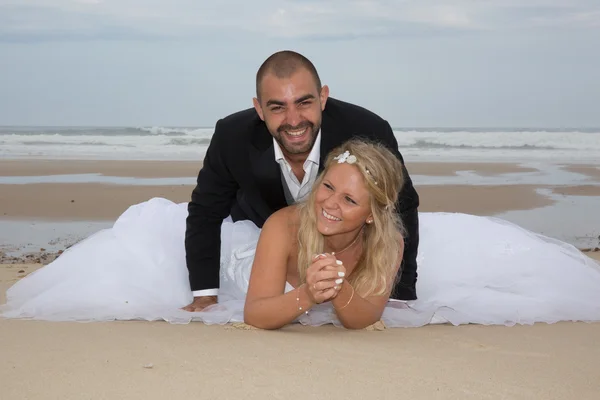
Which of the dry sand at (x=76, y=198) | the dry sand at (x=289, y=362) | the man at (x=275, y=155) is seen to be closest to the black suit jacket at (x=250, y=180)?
the man at (x=275, y=155)

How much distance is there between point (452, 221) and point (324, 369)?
A: 249 centimetres

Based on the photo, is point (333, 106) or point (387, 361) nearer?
point (387, 361)

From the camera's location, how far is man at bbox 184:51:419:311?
4.17 metres

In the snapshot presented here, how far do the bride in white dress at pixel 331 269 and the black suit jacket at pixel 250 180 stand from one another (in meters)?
0.23

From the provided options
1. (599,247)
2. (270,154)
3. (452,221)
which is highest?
(270,154)

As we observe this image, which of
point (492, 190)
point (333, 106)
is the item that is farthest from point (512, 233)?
point (492, 190)

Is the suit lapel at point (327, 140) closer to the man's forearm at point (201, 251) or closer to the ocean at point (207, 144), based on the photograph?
the man's forearm at point (201, 251)

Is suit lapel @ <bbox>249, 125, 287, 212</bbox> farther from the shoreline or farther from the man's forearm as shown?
the shoreline

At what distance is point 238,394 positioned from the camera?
296cm

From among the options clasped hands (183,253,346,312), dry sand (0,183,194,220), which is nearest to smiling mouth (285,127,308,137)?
clasped hands (183,253,346,312)

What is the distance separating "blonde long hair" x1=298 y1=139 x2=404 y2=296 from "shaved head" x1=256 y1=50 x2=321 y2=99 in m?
0.46

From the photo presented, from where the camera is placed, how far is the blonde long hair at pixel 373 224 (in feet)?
12.8

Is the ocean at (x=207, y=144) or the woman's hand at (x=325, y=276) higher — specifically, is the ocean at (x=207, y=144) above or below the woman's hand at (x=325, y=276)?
above

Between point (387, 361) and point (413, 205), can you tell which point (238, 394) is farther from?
point (413, 205)
